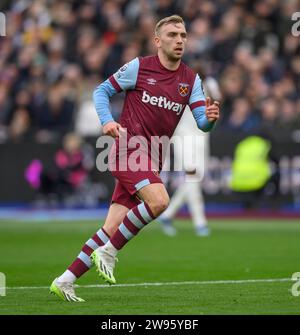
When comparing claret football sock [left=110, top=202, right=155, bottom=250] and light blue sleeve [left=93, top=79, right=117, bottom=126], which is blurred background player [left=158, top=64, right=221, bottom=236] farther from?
claret football sock [left=110, top=202, right=155, bottom=250]

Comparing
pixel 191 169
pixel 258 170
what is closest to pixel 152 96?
pixel 191 169

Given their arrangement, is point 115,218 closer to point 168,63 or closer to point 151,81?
point 151,81

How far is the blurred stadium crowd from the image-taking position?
22000 mm

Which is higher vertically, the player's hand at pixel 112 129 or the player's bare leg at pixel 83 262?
the player's hand at pixel 112 129

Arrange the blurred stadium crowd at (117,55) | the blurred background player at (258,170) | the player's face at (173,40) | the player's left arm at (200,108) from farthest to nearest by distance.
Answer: the blurred stadium crowd at (117,55) < the blurred background player at (258,170) < the player's face at (173,40) < the player's left arm at (200,108)

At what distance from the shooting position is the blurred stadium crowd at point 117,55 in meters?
22.0

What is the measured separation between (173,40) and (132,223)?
1.70m

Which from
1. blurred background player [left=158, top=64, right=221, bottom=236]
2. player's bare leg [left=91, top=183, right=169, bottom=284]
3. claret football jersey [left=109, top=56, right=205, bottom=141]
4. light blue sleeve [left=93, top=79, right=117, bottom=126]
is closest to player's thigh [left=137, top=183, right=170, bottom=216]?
player's bare leg [left=91, top=183, right=169, bottom=284]

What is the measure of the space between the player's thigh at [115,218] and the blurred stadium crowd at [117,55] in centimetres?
1148

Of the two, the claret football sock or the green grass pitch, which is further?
the claret football sock

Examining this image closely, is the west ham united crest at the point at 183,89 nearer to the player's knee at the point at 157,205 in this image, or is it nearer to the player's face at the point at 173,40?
the player's face at the point at 173,40

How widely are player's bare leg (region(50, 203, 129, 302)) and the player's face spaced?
4.75 feet

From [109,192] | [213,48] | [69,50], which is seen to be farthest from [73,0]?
[109,192]

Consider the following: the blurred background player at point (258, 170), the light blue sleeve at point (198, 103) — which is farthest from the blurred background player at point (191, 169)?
the light blue sleeve at point (198, 103)
